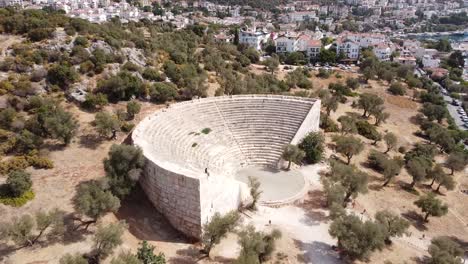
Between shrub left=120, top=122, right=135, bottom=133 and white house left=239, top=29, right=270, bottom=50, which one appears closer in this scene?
shrub left=120, top=122, right=135, bottom=133

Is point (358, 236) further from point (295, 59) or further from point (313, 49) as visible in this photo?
point (313, 49)

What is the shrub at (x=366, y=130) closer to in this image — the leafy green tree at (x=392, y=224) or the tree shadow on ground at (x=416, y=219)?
the tree shadow on ground at (x=416, y=219)

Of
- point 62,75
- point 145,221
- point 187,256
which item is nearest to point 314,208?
point 187,256

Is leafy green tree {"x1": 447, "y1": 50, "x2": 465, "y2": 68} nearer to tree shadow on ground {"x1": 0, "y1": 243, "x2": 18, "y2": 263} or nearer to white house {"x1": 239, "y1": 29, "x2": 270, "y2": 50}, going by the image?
white house {"x1": 239, "y1": 29, "x2": 270, "y2": 50}

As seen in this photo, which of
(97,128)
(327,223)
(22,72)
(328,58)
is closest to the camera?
(327,223)

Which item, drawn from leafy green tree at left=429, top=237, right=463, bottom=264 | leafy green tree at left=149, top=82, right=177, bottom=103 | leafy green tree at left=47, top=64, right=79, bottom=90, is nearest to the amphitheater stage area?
leafy green tree at left=429, top=237, right=463, bottom=264

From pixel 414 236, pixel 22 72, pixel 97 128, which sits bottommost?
pixel 414 236

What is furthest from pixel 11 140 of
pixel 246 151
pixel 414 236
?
pixel 414 236

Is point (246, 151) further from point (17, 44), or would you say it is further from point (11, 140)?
point (17, 44)
